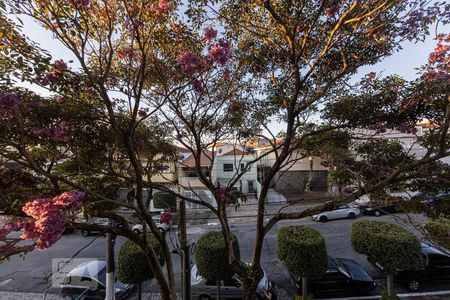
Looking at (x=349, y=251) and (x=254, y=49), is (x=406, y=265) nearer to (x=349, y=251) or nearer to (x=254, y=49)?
(x=349, y=251)

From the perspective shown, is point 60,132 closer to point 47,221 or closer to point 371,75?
point 47,221

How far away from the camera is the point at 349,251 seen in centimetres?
960

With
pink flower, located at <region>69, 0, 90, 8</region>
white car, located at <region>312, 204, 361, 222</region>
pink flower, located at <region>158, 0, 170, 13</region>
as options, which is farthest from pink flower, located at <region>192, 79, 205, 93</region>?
white car, located at <region>312, 204, 361, 222</region>

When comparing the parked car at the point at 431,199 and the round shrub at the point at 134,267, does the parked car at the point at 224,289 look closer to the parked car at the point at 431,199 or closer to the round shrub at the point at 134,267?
the round shrub at the point at 134,267

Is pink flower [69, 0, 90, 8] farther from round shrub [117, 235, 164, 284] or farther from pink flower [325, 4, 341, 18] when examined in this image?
round shrub [117, 235, 164, 284]

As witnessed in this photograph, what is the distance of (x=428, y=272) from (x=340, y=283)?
8.49 ft

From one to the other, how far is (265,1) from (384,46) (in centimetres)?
194

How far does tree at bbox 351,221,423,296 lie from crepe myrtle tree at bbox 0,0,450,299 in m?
2.29

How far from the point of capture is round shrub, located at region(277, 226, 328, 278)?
555cm

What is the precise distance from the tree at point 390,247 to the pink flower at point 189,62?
5600mm

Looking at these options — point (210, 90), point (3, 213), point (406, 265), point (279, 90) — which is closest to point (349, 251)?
point (406, 265)

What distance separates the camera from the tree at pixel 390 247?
17.9 ft

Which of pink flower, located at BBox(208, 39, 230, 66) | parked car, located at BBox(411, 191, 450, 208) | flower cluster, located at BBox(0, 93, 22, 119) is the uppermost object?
pink flower, located at BBox(208, 39, 230, 66)

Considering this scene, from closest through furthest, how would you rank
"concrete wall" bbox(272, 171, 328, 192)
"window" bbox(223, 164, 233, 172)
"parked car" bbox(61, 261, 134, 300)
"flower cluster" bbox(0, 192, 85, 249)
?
"flower cluster" bbox(0, 192, 85, 249) → "parked car" bbox(61, 261, 134, 300) → "concrete wall" bbox(272, 171, 328, 192) → "window" bbox(223, 164, 233, 172)
